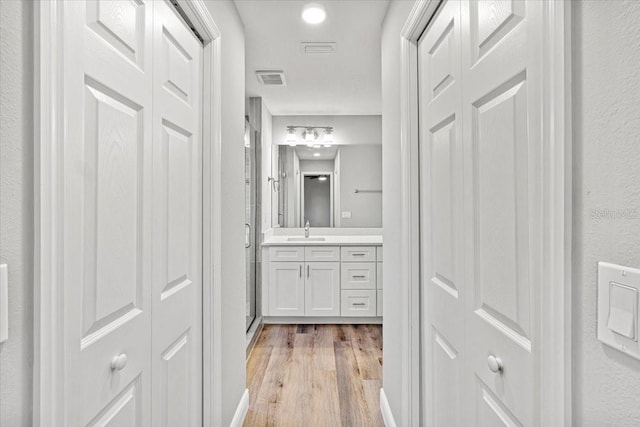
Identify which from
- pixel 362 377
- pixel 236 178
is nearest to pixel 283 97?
pixel 236 178

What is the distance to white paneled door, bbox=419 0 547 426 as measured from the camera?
727 millimetres

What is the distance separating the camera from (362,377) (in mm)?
2658

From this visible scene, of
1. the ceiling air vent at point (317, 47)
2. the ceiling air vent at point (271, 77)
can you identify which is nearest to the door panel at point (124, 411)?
the ceiling air vent at point (317, 47)

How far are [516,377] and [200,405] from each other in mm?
1305

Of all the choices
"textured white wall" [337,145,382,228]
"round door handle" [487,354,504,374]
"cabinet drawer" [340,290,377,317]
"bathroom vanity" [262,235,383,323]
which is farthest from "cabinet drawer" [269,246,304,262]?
"round door handle" [487,354,504,374]

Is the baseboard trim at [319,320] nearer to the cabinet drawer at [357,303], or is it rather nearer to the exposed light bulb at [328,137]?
the cabinet drawer at [357,303]

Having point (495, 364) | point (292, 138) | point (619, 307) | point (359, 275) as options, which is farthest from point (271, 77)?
point (619, 307)

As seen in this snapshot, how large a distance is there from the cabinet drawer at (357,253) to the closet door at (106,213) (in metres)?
2.84

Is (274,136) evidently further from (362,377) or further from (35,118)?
(35,118)

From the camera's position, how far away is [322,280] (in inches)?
151

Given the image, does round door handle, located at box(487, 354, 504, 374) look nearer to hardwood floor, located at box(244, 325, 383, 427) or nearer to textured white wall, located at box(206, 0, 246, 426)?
textured white wall, located at box(206, 0, 246, 426)

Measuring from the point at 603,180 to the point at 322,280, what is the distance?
3.42 m

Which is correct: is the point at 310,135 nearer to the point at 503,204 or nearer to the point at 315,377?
the point at 315,377

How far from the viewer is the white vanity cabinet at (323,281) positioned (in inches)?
151
